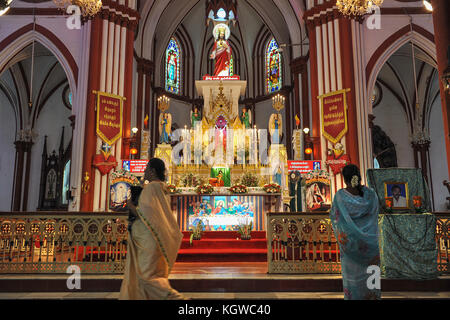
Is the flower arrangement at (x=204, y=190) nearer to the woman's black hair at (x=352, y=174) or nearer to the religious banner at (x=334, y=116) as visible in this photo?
the religious banner at (x=334, y=116)

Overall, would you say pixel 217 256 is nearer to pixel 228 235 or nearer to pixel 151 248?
pixel 228 235

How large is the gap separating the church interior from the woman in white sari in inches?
4.6

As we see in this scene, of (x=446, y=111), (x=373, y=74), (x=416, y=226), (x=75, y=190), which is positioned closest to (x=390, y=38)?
(x=373, y=74)

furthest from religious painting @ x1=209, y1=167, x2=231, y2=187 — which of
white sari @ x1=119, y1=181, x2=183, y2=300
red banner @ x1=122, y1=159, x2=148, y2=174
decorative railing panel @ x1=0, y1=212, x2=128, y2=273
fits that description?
white sari @ x1=119, y1=181, x2=183, y2=300

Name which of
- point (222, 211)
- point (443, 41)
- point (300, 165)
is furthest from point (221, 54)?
point (443, 41)

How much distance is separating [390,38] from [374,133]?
6444mm

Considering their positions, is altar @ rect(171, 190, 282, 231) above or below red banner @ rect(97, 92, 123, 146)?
below

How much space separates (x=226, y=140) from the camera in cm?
1455

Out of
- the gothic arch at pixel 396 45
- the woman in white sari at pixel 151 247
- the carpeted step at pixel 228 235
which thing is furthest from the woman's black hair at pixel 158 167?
the gothic arch at pixel 396 45

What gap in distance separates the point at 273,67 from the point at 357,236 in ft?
64.4

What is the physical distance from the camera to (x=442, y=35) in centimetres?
704

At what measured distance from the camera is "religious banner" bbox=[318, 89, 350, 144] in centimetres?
1305

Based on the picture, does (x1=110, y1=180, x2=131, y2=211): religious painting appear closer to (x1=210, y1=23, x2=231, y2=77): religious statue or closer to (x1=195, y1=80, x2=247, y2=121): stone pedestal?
(x1=195, y1=80, x2=247, y2=121): stone pedestal
